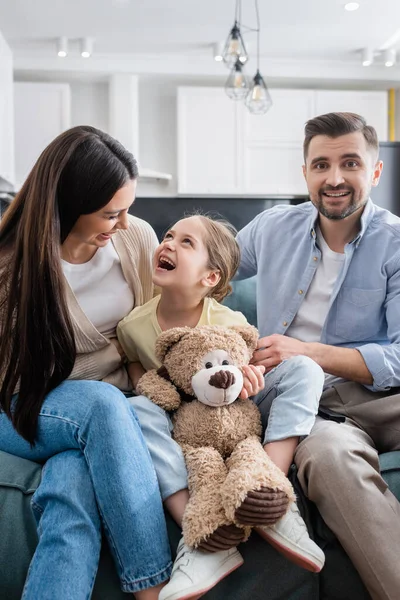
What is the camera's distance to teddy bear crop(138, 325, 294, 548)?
3.57 feet

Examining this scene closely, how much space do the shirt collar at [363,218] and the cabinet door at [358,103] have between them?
4.51m

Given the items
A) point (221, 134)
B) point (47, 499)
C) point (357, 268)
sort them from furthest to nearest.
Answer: point (221, 134) → point (357, 268) → point (47, 499)

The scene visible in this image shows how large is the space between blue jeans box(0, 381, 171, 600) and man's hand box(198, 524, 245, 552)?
0.08 meters

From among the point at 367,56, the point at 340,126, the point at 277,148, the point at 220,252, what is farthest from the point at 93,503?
the point at 367,56

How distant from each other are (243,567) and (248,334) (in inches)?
18.8

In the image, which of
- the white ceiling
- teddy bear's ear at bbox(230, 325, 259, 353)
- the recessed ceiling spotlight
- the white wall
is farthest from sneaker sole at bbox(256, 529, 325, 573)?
the white wall

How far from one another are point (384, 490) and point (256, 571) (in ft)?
0.96

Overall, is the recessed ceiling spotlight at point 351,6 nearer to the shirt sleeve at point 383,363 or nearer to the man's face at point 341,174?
the man's face at point 341,174

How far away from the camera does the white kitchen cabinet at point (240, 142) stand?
579 centimetres

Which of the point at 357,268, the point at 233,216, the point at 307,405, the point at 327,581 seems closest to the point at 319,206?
the point at 357,268

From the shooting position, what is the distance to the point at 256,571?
A: 3.92 feet

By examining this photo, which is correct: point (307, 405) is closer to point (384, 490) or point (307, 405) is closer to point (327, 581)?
point (384, 490)

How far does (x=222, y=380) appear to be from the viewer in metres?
1.23

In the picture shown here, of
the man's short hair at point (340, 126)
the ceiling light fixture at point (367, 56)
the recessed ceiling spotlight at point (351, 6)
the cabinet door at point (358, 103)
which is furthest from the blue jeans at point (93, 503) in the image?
the cabinet door at point (358, 103)
